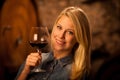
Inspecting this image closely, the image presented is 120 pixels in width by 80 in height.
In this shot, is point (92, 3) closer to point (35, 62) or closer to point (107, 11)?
point (107, 11)

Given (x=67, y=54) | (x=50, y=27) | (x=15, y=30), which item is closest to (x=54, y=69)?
(x=67, y=54)

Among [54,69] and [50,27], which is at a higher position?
[50,27]

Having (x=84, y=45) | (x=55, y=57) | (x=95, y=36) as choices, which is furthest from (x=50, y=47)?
(x=95, y=36)

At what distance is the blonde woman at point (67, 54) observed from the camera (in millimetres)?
1746

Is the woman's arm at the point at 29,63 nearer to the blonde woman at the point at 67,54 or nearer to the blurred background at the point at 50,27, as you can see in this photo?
the blonde woman at the point at 67,54

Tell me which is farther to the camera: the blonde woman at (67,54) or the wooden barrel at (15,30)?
the wooden barrel at (15,30)

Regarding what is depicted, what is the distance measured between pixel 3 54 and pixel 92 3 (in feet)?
4.25

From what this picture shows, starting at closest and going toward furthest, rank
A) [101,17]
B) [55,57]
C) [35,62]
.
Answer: [35,62] < [55,57] < [101,17]

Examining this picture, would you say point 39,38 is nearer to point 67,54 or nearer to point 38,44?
point 38,44

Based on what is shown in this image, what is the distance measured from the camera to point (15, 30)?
14.2 ft

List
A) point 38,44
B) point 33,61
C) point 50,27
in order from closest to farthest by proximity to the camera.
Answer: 1. point 33,61
2. point 38,44
3. point 50,27

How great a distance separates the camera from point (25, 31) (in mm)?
4328

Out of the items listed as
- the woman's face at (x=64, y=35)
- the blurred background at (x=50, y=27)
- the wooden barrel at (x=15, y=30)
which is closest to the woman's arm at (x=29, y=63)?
the woman's face at (x=64, y=35)

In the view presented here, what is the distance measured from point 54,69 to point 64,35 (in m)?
0.19
